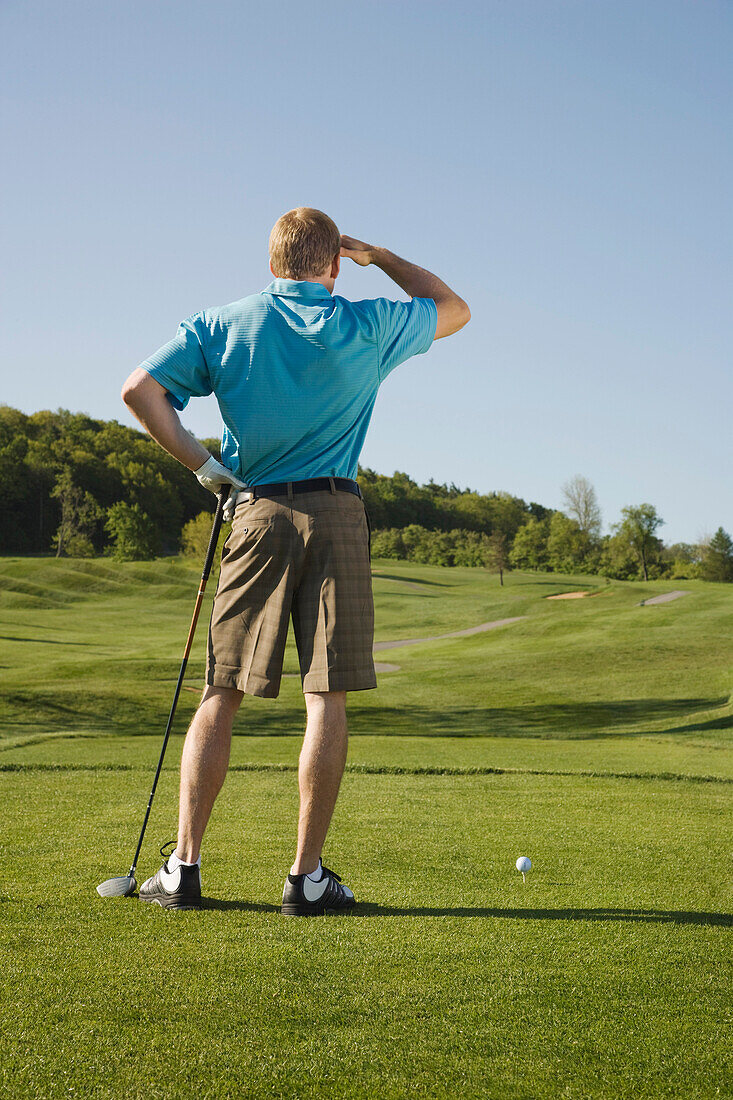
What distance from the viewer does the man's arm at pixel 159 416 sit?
2.82 meters

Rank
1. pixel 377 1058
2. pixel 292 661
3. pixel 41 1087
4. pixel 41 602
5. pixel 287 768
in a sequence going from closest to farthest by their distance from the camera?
pixel 41 1087 → pixel 377 1058 → pixel 287 768 → pixel 292 661 → pixel 41 602

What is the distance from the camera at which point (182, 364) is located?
2.84 m

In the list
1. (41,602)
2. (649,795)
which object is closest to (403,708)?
(649,795)

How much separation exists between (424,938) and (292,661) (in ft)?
81.0

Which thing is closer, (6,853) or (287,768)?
(6,853)

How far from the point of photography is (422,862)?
3035 millimetres

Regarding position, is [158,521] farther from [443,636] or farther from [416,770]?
[416,770]

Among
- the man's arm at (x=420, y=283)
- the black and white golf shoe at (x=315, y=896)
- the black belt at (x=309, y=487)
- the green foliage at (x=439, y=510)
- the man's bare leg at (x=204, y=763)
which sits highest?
the green foliage at (x=439, y=510)

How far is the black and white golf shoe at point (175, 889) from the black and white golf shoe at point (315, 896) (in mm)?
250

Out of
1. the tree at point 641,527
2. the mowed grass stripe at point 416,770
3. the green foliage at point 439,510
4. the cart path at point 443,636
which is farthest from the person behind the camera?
the green foliage at point 439,510

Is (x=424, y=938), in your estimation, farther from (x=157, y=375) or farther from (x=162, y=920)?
(x=157, y=375)

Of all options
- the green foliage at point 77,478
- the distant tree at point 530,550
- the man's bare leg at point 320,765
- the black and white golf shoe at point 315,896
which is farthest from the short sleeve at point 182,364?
the distant tree at point 530,550

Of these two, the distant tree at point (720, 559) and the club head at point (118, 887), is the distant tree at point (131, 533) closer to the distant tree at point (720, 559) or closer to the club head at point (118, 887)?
the distant tree at point (720, 559)

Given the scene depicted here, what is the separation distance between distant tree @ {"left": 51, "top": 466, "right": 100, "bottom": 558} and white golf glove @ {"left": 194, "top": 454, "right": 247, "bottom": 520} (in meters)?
60.2
